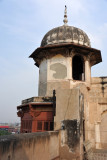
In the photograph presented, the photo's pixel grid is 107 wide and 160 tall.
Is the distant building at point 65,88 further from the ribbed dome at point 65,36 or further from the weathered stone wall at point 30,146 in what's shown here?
the weathered stone wall at point 30,146

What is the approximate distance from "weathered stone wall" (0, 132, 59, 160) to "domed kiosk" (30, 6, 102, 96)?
14.3 feet

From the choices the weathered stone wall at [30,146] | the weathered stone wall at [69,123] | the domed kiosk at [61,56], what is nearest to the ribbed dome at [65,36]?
the domed kiosk at [61,56]

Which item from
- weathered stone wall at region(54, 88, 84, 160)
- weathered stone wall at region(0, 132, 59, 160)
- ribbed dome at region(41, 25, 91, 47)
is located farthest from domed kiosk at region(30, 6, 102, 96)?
weathered stone wall at region(0, 132, 59, 160)

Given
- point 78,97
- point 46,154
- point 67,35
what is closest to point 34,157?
point 46,154

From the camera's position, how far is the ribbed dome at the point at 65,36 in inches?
449

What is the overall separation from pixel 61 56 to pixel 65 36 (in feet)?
5.38

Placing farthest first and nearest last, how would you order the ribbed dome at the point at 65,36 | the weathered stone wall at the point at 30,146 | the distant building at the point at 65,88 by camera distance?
the ribbed dome at the point at 65,36, the distant building at the point at 65,88, the weathered stone wall at the point at 30,146

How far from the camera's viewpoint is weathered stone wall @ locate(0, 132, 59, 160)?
376cm

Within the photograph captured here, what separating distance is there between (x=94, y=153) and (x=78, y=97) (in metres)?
3.99

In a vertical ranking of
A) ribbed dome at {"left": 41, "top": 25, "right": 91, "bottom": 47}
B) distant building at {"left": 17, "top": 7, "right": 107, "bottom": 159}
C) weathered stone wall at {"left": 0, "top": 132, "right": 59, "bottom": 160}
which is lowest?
weathered stone wall at {"left": 0, "top": 132, "right": 59, "bottom": 160}

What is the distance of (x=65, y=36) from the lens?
11477 millimetres

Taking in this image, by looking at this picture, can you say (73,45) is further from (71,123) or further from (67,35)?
(71,123)

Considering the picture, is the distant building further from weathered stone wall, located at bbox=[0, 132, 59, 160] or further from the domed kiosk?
weathered stone wall, located at bbox=[0, 132, 59, 160]

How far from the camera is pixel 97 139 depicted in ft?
34.2
